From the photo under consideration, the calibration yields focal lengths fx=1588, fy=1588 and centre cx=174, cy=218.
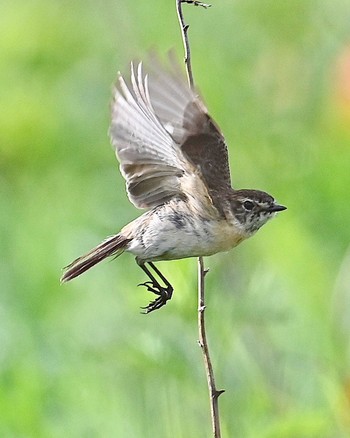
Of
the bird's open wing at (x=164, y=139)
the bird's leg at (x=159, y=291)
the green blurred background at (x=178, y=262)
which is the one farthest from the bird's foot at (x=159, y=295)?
the bird's open wing at (x=164, y=139)

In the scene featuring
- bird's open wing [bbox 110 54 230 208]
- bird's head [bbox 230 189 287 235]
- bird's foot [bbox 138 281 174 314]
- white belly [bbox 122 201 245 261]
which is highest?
bird's open wing [bbox 110 54 230 208]

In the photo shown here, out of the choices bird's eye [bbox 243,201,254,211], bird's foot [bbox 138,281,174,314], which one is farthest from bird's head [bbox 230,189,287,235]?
bird's foot [bbox 138,281,174,314]

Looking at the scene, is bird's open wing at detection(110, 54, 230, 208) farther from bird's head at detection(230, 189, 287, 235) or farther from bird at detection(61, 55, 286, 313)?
bird's head at detection(230, 189, 287, 235)

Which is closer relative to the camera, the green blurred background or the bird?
the bird

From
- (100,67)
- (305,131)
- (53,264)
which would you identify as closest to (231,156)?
(305,131)

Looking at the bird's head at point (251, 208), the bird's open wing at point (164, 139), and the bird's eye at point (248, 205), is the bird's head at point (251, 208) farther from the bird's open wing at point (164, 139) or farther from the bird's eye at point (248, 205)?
the bird's open wing at point (164, 139)

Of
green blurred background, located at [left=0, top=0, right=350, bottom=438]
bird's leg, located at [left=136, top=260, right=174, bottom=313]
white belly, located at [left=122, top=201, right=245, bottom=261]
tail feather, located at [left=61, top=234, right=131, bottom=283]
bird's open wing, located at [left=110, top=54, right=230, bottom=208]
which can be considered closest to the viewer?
bird's open wing, located at [left=110, top=54, right=230, bottom=208]

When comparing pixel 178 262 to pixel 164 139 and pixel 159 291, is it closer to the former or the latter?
pixel 159 291
